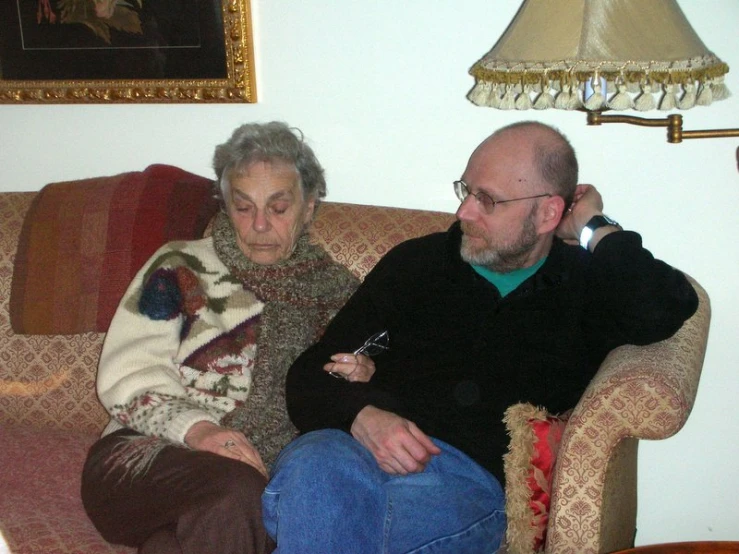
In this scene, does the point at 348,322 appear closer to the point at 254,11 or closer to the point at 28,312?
the point at 28,312

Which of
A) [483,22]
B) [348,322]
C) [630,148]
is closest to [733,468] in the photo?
[630,148]

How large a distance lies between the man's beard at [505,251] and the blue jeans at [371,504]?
402 millimetres

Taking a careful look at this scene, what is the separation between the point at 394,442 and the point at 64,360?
3.59 feet

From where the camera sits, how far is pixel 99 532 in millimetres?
1636

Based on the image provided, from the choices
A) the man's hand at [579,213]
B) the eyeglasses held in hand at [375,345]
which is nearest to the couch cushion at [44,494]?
the eyeglasses held in hand at [375,345]

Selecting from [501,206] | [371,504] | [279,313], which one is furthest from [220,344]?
[501,206]

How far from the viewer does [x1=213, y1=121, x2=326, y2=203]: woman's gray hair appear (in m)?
1.91

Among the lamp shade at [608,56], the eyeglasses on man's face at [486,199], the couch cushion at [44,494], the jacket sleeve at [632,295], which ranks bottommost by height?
the couch cushion at [44,494]

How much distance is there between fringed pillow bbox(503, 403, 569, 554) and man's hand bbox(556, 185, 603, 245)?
0.49m

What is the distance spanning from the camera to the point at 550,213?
5.60 feet

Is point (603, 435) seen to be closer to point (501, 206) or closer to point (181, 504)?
point (501, 206)

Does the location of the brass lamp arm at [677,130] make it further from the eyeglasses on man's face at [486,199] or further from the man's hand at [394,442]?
the man's hand at [394,442]

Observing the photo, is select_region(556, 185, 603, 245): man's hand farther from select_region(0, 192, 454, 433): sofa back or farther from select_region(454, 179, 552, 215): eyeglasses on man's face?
select_region(0, 192, 454, 433): sofa back

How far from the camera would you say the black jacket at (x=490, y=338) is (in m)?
1.61
